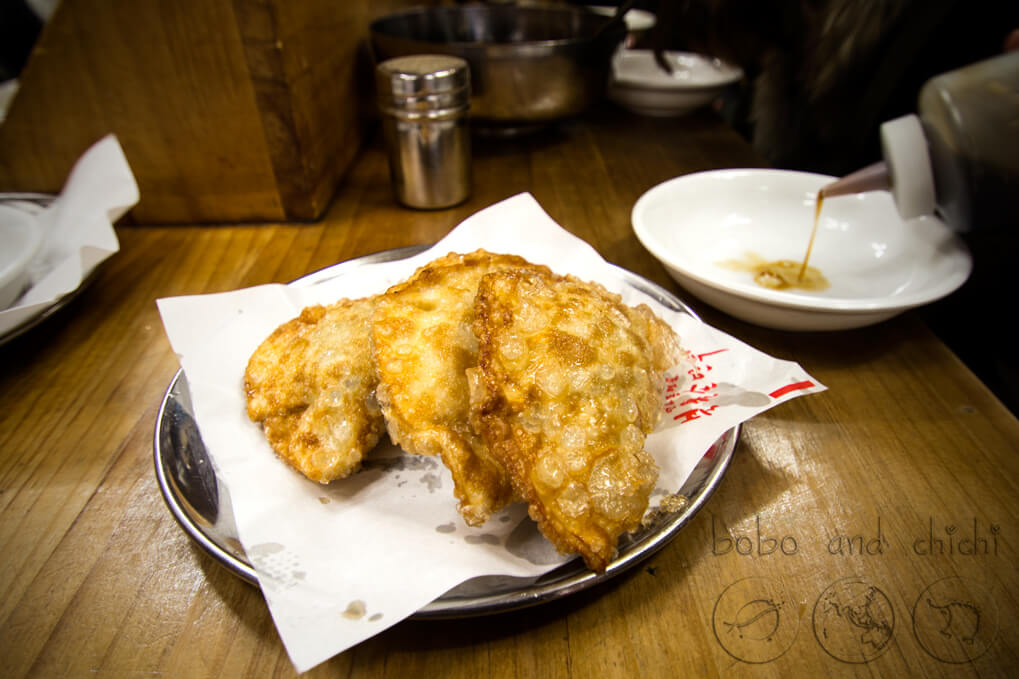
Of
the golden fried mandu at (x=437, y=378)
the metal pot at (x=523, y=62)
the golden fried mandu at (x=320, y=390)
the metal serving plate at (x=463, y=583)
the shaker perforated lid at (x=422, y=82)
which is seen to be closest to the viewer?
the metal serving plate at (x=463, y=583)

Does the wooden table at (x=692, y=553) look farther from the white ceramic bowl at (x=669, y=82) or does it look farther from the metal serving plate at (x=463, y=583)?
the white ceramic bowl at (x=669, y=82)

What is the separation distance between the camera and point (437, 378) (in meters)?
1.24

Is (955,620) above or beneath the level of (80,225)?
beneath

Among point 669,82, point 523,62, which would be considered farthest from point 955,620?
point 669,82

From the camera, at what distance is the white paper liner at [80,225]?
5.82 ft

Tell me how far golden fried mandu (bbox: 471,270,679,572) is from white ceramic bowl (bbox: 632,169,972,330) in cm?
57

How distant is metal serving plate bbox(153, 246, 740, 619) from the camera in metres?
0.95

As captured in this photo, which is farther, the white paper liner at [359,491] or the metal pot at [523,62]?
the metal pot at [523,62]

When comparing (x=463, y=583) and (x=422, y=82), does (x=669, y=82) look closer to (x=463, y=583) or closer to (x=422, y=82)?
(x=422, y=82)

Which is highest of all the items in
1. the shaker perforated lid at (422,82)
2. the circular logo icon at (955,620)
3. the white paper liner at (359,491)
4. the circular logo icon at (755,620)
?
the shaker perforated lid at (422,82)

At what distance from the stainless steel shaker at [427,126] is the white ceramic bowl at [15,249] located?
1324mm

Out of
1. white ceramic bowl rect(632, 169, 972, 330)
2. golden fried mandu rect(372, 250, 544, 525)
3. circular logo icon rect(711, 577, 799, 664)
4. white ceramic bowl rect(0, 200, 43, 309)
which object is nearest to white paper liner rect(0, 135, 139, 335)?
white ceramic bowl rect(0, 200, 43, 309)

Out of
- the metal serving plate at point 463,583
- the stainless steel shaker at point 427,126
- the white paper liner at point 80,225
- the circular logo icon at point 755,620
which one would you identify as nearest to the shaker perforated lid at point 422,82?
the stainless steel shaker at point 427,126

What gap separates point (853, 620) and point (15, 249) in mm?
2449
